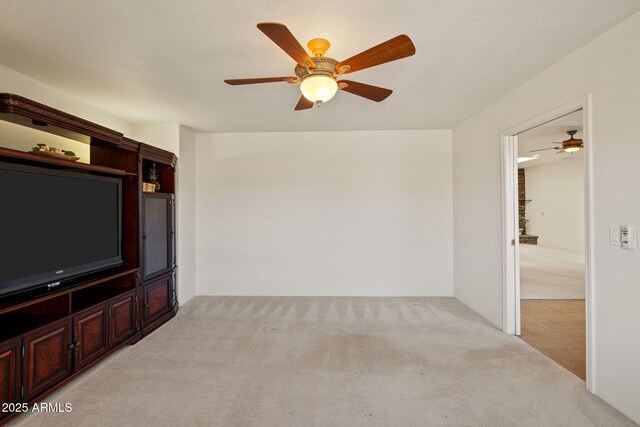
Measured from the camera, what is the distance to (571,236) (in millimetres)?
8062

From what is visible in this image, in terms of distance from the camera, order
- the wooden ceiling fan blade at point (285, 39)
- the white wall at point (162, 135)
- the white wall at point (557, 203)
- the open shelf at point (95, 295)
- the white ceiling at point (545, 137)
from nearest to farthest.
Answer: the wooden ceiling fan blade at point (285, 39) < the open shelf at point (95, 295) < the white wall at point (162, 135) < the white ceiling at point (545, 137) < the white wall at point (557, 203)

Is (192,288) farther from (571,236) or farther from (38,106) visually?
(571,236)

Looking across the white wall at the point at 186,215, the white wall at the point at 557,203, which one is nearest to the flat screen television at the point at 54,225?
the white wall at the point at 186,215

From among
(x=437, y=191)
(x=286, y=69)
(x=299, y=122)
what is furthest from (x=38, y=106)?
(x=437, y=191)

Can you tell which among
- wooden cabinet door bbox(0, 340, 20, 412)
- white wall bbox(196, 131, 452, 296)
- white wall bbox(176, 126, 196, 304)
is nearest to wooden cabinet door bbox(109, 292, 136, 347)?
wooden cabinet door bbox(0, 340, 20, 412)

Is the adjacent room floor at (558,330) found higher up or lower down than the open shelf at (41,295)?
lower down

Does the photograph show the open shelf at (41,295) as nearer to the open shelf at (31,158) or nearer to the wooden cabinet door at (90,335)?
the wooden cabinet door at (90,335)

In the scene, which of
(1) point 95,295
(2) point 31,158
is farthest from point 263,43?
(1) point 95,295

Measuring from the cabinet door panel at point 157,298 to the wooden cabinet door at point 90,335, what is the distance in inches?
22.2

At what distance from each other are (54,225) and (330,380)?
7.98 feet

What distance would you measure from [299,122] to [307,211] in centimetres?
133

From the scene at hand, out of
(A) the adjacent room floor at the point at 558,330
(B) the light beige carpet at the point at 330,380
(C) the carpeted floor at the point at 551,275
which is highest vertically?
(C) the carpeted floor at the point at 551,275

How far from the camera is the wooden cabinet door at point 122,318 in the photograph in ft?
8.48

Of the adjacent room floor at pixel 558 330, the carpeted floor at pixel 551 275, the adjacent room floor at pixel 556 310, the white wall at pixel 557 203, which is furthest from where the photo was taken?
the white wall at pixel 557 203
